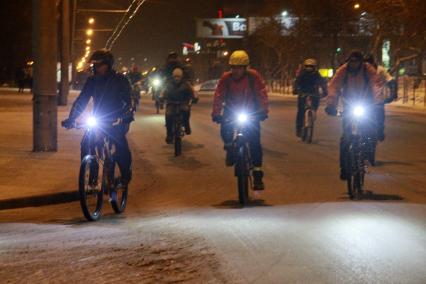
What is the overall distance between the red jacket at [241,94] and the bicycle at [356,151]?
1.27 metres

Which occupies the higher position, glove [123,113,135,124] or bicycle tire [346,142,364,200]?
glove [123,113,135,124]

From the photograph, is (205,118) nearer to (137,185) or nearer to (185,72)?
(185,72)

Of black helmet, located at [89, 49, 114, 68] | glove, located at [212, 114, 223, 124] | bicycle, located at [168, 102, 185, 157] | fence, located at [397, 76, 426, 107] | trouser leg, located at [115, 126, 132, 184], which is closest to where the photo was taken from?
black helmet, located at [89, 49, 114, 68]

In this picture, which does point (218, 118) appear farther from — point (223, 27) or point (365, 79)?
point (223, 27)

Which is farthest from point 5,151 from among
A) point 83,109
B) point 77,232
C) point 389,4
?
point 389,4

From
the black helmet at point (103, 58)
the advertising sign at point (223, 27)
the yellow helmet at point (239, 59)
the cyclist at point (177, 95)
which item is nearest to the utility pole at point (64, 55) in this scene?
the cyclist at point (177, 95)

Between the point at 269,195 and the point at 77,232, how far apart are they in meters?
3.62

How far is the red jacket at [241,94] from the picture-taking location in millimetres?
10539

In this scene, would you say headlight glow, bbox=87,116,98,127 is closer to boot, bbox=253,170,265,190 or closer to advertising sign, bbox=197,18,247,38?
boot, bbox=253,170,265,190

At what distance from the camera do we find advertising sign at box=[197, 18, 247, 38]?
98750 mm

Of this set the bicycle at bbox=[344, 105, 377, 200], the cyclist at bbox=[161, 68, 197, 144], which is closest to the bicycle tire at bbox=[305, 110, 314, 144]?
the cyclist at bbox=[161, 68, 197, 144]

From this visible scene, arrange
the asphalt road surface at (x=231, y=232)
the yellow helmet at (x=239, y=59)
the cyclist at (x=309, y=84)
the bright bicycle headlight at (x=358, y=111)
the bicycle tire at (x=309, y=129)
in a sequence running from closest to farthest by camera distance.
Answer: the asphalt road surface at (x=231, y=232), the yellow helmet at (x=239, y=59), the bright bicycle headlight at (x=358, y=111), the bicycle tire at (x=309, y=129), the cyclist at (x=309, y=84)

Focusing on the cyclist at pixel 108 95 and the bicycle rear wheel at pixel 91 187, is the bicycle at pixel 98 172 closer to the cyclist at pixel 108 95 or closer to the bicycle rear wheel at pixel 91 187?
the bicycle rear wheel at pixel 91 187

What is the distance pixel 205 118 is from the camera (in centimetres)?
2839
